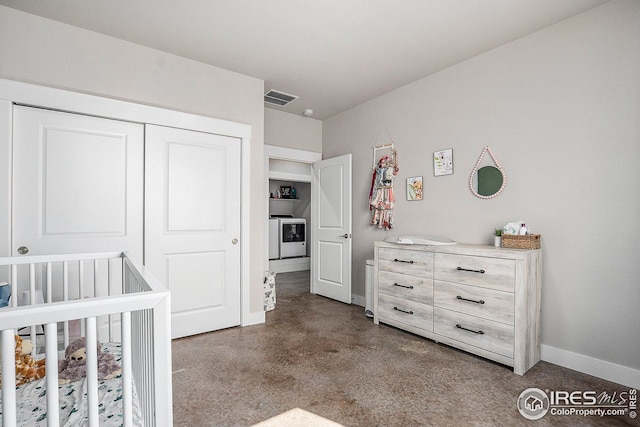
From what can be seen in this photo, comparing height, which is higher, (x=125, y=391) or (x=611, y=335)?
(x=125, y=391)

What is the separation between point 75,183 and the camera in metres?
2.48

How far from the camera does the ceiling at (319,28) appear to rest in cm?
221

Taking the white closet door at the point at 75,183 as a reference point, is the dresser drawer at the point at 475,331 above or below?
below

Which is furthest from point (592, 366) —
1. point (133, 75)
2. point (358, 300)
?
point (133, 75)

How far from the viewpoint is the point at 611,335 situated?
2.16 meters

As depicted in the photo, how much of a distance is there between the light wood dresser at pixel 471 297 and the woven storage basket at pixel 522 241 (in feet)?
0.18

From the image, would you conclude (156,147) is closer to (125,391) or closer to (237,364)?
(237,364)

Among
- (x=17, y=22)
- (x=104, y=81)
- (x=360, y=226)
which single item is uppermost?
(x=17, y=22)

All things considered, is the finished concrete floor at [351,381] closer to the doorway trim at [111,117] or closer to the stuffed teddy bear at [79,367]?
the stuffed teddy bear at [79,367]

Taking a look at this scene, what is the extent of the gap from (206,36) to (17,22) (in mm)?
1315

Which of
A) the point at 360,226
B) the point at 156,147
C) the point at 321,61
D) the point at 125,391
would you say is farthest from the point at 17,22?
the point at 360,226

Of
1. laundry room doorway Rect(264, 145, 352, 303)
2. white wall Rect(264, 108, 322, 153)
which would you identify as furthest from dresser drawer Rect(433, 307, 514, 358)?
white wall Rect(264, 108, 322, 153)

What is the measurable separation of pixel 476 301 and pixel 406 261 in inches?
27.9

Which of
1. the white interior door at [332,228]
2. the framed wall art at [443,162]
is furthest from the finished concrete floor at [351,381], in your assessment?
the framed wall art at [443,162]
